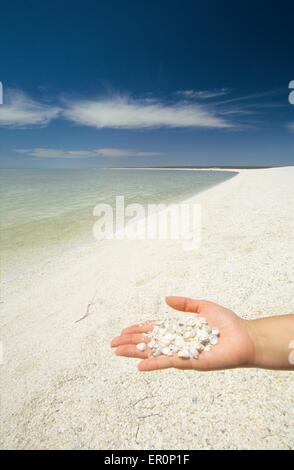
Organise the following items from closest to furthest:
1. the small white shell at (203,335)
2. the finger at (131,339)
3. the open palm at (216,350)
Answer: the open palm at (216,350)
the small white shell at (203,335)
the finger at (131,339)

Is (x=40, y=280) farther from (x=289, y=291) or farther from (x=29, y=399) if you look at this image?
(x=289, y=291)

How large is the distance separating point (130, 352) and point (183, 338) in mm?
564

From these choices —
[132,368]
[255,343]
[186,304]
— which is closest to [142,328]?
[132,368]

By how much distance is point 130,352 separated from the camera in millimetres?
2564

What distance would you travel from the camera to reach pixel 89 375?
8.38 feet

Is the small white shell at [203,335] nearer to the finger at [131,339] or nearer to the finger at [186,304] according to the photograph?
the finger at [186,304]

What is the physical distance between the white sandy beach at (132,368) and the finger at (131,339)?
151mm

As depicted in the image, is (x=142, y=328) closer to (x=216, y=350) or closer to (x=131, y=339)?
Answer: (x=131, y=339)

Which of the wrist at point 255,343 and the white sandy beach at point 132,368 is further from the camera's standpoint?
the wrist at point 255,343

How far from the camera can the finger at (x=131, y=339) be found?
2626mm

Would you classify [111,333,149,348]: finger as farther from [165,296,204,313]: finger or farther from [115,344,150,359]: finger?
[165,296,204,313]: finger

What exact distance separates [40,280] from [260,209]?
25.6 feet

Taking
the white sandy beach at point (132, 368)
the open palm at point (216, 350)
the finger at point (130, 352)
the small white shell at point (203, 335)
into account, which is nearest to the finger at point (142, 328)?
the open palm at point (216, 350)

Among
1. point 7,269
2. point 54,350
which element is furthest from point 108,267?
point 7,269
